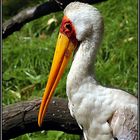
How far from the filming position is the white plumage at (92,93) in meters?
2.98

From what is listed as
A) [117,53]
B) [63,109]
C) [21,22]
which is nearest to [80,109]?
[63,109]

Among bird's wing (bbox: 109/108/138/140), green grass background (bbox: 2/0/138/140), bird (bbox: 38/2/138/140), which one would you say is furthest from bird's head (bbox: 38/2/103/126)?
green grass background (bbox: 2/0/138/140)

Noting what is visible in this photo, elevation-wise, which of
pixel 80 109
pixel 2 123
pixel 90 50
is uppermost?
pixel 90 50

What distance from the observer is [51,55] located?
5309 millimetres

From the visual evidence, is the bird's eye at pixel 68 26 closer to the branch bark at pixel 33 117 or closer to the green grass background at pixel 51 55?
the branch bark at pixel 33 117

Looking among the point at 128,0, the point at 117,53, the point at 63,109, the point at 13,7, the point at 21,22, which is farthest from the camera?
the point at 13,7

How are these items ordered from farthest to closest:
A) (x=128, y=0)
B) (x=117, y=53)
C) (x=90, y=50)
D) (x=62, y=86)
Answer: (x=128, y=0)
(x=117, y=53)
(x=62, y=86)
(x=90, y=50)

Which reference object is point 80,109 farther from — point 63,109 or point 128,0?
point 128,0

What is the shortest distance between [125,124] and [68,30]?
473 mm

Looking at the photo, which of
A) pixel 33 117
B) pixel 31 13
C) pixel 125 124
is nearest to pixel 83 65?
pixel 125 124

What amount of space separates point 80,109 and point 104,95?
13 cm

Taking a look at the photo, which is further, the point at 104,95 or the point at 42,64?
the point at 42,64

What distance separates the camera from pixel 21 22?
4.25 meters

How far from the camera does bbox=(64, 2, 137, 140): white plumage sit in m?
2.98
